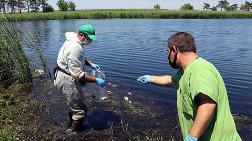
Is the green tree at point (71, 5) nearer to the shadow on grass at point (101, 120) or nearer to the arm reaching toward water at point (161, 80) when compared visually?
the shadow on grass at point (101, 120)

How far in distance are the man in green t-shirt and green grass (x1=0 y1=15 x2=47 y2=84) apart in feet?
29.2

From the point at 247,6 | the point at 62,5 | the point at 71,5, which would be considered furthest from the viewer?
the point at 247,6

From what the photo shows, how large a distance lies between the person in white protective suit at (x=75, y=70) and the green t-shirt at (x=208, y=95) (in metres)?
3.92

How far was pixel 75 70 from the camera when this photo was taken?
7.80 meters

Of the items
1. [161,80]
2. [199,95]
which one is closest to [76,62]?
[161,80]

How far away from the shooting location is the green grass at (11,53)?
1220 centimetres

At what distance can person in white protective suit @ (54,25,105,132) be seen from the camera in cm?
776

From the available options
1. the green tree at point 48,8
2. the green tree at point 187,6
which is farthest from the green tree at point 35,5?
the green tree at point 187,6

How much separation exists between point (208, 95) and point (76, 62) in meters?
4.50


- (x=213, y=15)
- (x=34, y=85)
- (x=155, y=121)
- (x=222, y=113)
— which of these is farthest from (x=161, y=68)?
(x=213, y=15)

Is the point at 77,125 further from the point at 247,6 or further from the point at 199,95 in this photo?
the point at 247,6

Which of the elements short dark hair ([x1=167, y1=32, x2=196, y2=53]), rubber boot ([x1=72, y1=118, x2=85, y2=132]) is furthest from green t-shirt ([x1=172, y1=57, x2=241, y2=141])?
rubber boot ([x1=72, y1=118, x2=85, y2=132])

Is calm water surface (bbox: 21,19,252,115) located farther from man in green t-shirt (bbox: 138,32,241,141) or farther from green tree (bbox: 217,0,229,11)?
green tree (bbox: 217,0,229,11)

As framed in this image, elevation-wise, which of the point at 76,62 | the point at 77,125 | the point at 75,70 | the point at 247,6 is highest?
the point at 247,6
